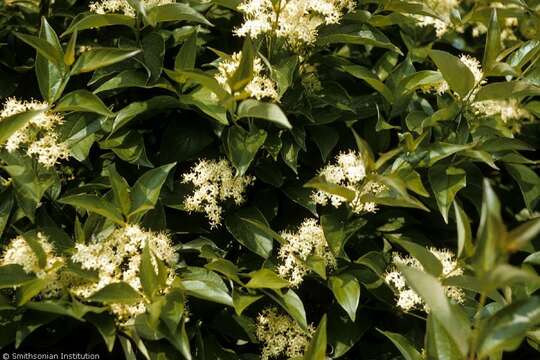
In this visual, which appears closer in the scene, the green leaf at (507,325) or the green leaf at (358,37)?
the green leaf at (507,325)

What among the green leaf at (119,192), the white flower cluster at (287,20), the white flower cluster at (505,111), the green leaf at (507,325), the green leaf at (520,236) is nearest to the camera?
the green leaf at (520,236)

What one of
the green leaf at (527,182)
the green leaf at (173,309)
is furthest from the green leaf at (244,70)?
the green leaf at (527,182)

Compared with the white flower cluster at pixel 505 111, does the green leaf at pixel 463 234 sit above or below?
above

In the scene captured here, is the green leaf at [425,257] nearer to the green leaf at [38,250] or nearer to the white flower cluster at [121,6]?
the green leaf at [38,250]

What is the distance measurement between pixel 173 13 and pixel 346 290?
38.7 inches

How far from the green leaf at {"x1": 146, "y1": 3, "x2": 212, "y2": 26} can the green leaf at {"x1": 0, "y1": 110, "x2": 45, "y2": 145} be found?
1.47 feet

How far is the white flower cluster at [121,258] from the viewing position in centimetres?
174

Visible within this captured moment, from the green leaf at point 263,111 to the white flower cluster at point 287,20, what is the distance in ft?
0.97

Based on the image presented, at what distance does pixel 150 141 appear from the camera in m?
2.37

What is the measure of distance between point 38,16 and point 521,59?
177cm

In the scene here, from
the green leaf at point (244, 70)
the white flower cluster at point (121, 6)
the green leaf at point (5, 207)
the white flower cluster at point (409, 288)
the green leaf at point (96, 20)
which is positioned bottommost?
the white flower cluster at point (409, 288)

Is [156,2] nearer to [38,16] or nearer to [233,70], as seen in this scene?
[233,70]

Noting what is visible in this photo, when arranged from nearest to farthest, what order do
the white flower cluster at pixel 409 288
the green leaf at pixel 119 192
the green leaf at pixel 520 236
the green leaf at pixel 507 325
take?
1. the green leaf at pixel 520 236
2. the green leaf at pixel 507 325
3. the green leaf at pixel 119 192
4. the white flower cluster at pixel 409 288

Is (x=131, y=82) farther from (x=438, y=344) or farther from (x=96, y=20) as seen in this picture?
(x=438, y=344)
